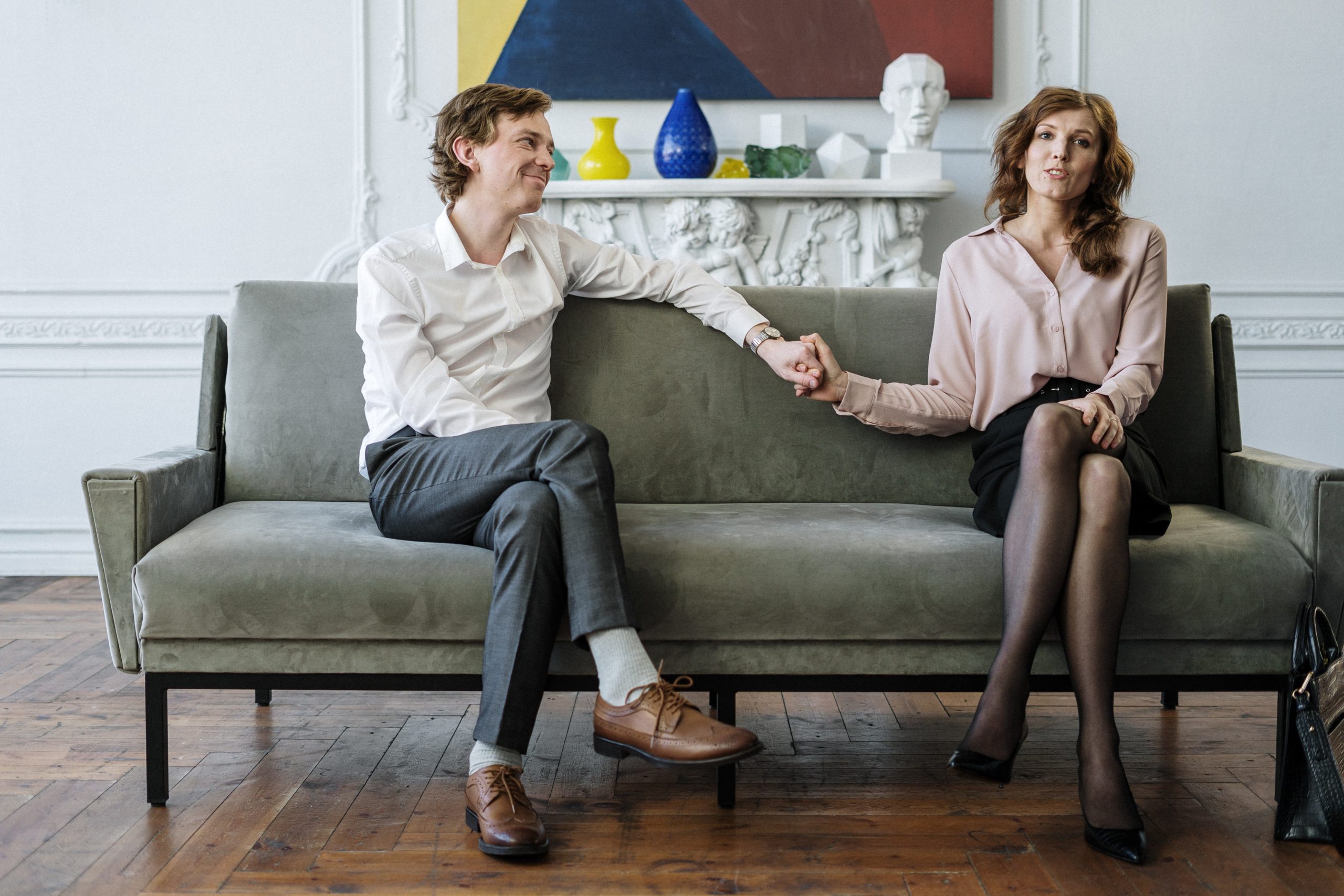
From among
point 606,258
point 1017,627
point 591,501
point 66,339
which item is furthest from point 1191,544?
point 66,339

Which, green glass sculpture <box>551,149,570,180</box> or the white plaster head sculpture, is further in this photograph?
green glass sculpture <box>551,149,570,180</box>

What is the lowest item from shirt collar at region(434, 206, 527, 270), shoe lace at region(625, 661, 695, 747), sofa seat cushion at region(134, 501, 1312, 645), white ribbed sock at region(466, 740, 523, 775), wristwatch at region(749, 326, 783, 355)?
white ribbed sock at region(466, 740, 523, 775)

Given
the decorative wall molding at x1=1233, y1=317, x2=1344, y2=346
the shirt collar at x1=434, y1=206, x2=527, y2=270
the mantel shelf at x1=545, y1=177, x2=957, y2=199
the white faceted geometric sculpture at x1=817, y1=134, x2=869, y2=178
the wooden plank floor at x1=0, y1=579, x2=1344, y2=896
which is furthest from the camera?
the decorative wall molding at x1=1233, y1=317, x2=1344, y2=346

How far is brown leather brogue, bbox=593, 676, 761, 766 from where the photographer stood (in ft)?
5.41

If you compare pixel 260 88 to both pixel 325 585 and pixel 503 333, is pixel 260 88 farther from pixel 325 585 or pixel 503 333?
pixel 325 585

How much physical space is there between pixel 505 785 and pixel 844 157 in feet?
8.60

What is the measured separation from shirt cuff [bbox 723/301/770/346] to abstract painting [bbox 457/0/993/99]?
1.77 meters

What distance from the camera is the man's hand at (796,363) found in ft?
6.98

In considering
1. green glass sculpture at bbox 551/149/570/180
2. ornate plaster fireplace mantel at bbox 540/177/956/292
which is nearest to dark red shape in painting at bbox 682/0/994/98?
ornate plaster fireplace mantel at bbox 540/177/956/292

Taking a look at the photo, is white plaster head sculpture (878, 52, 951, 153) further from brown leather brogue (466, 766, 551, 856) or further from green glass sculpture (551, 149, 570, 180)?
brown leather brogue (466, 766, 551, 856)

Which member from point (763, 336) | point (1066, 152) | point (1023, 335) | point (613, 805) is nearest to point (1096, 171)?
point (1066, 152)

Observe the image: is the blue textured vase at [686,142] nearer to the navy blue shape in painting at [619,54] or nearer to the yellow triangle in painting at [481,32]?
the navy blue shape in painting at [619,54]

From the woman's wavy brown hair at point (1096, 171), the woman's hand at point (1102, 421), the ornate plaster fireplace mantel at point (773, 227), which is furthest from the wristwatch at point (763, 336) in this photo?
the ornate plaster fireplace mantel at point (773, 227)

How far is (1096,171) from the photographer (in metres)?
2.14
